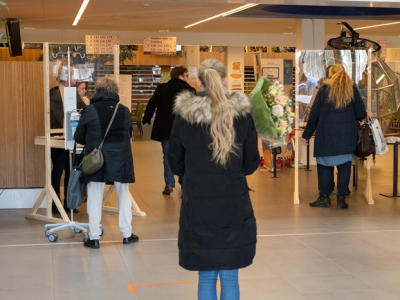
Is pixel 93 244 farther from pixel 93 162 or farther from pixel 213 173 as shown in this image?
pixel 213 173

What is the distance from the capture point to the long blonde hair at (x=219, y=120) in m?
3.67

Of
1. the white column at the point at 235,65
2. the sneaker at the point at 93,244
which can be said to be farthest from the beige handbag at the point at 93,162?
the white column at the point at 235,65

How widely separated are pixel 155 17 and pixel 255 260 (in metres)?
6.54

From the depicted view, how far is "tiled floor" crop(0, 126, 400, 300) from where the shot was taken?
5105mm

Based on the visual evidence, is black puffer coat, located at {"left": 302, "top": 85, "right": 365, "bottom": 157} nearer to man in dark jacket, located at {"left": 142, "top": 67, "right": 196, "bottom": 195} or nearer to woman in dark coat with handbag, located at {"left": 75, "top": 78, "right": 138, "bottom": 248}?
man in dark jacket, located at {"left": 142, "top": 67, "right": 196, "bottom": 195}

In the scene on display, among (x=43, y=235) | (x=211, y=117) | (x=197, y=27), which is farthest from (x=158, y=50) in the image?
(x=211, y=117)

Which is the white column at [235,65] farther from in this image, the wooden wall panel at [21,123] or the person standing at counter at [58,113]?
the person standing at counter at [58,113]

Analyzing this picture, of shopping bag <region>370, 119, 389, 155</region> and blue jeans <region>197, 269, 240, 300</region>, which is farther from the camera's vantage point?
shopping bag <region>370, 119, 389, 155</region>

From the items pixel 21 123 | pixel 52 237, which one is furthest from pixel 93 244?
pixel 21 123

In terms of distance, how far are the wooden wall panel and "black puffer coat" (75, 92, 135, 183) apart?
2150 millimetres

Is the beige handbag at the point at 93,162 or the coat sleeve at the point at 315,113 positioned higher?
the coat sleeve at the point at 315,113

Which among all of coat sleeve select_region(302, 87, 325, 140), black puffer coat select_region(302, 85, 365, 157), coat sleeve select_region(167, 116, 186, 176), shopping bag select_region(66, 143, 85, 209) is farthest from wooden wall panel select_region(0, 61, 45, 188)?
coat sleeve select_region(167, 116, 186, 176)

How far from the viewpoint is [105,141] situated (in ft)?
20.4

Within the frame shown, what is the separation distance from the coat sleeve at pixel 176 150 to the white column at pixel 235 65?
12.8m
